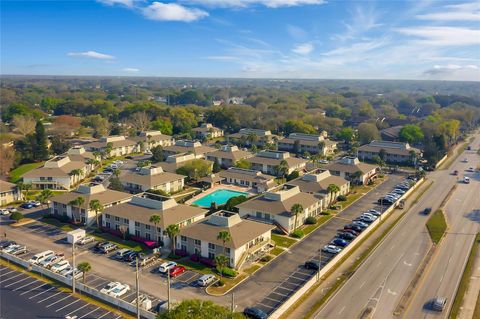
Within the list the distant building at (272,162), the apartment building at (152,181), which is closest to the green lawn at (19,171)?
the apartment building at (152,181)

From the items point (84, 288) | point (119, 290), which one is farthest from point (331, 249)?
point (84, 288)

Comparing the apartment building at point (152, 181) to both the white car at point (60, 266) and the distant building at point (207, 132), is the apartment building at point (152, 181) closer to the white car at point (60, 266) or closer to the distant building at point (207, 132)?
the white car at point (60, 266)

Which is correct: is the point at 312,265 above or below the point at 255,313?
above

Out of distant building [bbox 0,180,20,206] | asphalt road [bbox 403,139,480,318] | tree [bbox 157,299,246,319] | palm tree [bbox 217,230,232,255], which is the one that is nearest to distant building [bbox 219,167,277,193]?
asphalt road [bbox 403,139,480,318]

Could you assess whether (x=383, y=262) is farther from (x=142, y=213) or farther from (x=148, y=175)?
(x=148, y=175)

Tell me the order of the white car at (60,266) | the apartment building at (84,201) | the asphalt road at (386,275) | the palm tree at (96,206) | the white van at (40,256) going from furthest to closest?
the apartment building at (84,201)
the palm tree at (96,206)
the white van at (40,256)
the white car at (60,266)
the asphalt road at (386,275)

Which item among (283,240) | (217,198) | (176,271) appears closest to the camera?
(176,271)

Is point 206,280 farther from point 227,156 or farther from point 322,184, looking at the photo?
point 227,156
